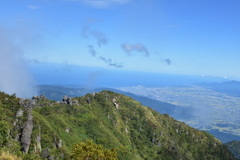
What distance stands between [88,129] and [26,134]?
62143 mm

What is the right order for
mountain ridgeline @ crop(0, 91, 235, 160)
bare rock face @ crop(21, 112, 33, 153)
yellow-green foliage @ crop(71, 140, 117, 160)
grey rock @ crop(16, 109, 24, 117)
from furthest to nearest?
grey rock @ crop(16, 109, 24, 117)
mountain ridgeline @ crop(0, 91, 235, 160)
bare rock face @ crop(21, 112, 33, 153)
yellow-green foliage @ crop(71, 140, 117, 160)

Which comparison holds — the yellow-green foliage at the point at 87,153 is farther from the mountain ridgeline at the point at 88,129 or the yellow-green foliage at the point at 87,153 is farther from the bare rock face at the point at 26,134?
the bare rock face at the point at 26,134

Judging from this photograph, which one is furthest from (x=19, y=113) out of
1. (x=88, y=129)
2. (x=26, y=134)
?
(x=88, y=129)

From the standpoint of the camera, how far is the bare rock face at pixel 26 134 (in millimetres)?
67181

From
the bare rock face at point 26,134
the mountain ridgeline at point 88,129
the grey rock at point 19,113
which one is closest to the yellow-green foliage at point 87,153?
the mountain ridgeline at point 88,129

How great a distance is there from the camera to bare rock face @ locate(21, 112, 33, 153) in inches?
2645

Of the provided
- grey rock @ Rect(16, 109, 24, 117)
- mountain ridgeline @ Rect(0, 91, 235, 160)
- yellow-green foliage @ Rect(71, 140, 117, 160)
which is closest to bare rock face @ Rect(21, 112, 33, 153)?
mountain ridgeline @ Rect(0, 91, 235, 160)

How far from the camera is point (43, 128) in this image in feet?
296

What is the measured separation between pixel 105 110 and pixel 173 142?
73.5 meters

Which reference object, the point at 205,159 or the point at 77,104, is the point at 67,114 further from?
the point at 205,159

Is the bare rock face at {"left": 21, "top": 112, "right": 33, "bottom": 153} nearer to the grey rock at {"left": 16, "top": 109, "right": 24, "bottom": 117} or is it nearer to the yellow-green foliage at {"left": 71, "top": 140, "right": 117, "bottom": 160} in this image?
the grey rock at {"left": 16, "top": 109, "right": 24, "bottom": 117}

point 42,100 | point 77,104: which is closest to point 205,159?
point 77,104

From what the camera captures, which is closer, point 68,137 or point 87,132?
point 68,137

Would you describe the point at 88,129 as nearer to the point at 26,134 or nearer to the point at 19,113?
the point at 19,113
